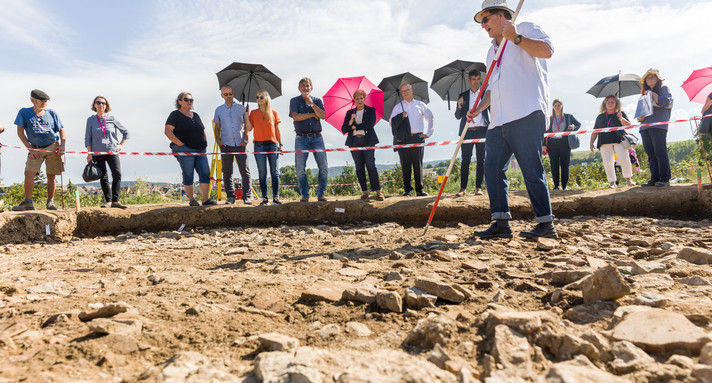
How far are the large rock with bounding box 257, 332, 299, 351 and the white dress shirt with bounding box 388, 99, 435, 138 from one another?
4843mm

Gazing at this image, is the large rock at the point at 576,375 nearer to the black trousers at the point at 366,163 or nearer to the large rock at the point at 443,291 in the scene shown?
the large rock at the point at 443,291

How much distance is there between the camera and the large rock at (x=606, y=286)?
1669mm

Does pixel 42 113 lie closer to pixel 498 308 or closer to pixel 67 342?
pixel 67 342

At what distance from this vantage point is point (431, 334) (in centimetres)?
141

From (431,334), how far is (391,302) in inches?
14.1

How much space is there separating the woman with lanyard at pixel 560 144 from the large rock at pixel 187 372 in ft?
22.0

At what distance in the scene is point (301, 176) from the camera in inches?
226

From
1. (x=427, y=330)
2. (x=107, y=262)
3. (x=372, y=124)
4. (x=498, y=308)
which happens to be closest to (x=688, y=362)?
(x=498, y=308)

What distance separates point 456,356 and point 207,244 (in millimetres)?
3220

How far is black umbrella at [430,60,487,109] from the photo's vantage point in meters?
7.79

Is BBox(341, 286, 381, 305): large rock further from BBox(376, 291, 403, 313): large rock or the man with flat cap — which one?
the man with flat cap

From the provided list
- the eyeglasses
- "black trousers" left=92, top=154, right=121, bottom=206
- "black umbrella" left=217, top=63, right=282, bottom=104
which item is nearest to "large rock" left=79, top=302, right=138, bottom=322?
the eyeglasses

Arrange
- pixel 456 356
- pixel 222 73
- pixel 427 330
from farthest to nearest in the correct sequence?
1. pixel 222 73
2. pixel 427 330
3. pixel 456 356

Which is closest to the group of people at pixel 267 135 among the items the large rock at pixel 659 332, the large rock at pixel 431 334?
the large rock at pixel 659 332
